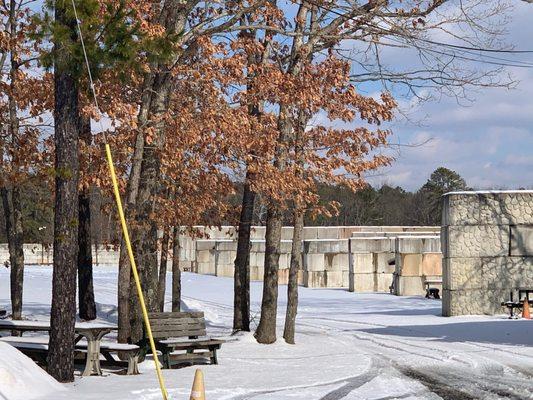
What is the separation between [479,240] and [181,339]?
47.7 ft

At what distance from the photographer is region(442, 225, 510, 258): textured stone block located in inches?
1126

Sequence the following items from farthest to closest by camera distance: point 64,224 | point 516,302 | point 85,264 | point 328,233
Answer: point 328,233 < point 516,302 < point 85,264 < point 64,224

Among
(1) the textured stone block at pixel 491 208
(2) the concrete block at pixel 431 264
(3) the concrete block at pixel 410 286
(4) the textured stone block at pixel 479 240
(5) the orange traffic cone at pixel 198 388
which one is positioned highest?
(1) the textured stone block at pixel 491 208

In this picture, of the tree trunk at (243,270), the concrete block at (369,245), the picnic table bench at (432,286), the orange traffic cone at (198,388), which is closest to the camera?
the orange traffic cone at (198,388)

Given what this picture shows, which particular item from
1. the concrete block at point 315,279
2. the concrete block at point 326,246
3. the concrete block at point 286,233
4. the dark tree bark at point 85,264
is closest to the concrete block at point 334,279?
the concrete block at point 315,279

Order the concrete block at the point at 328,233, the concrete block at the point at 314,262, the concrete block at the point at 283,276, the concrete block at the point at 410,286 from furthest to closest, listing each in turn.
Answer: the concrete block at the point at 328,233 < the concrete block at the point at 283,276 < the concrete block at the point at 314,262 < the concrete block at the point at 410,286

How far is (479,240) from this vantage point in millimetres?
28594

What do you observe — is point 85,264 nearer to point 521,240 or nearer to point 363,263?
point 521,240

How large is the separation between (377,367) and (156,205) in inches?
241

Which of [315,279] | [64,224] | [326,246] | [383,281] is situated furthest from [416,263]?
[64,224]

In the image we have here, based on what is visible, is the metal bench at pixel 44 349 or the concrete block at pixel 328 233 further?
the concrete block at pixel 328 233

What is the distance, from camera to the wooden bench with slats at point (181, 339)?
50.2 feet

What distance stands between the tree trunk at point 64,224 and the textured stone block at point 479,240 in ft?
57.4

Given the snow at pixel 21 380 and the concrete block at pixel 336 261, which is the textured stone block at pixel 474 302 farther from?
the concrete block at pixel 336 261
